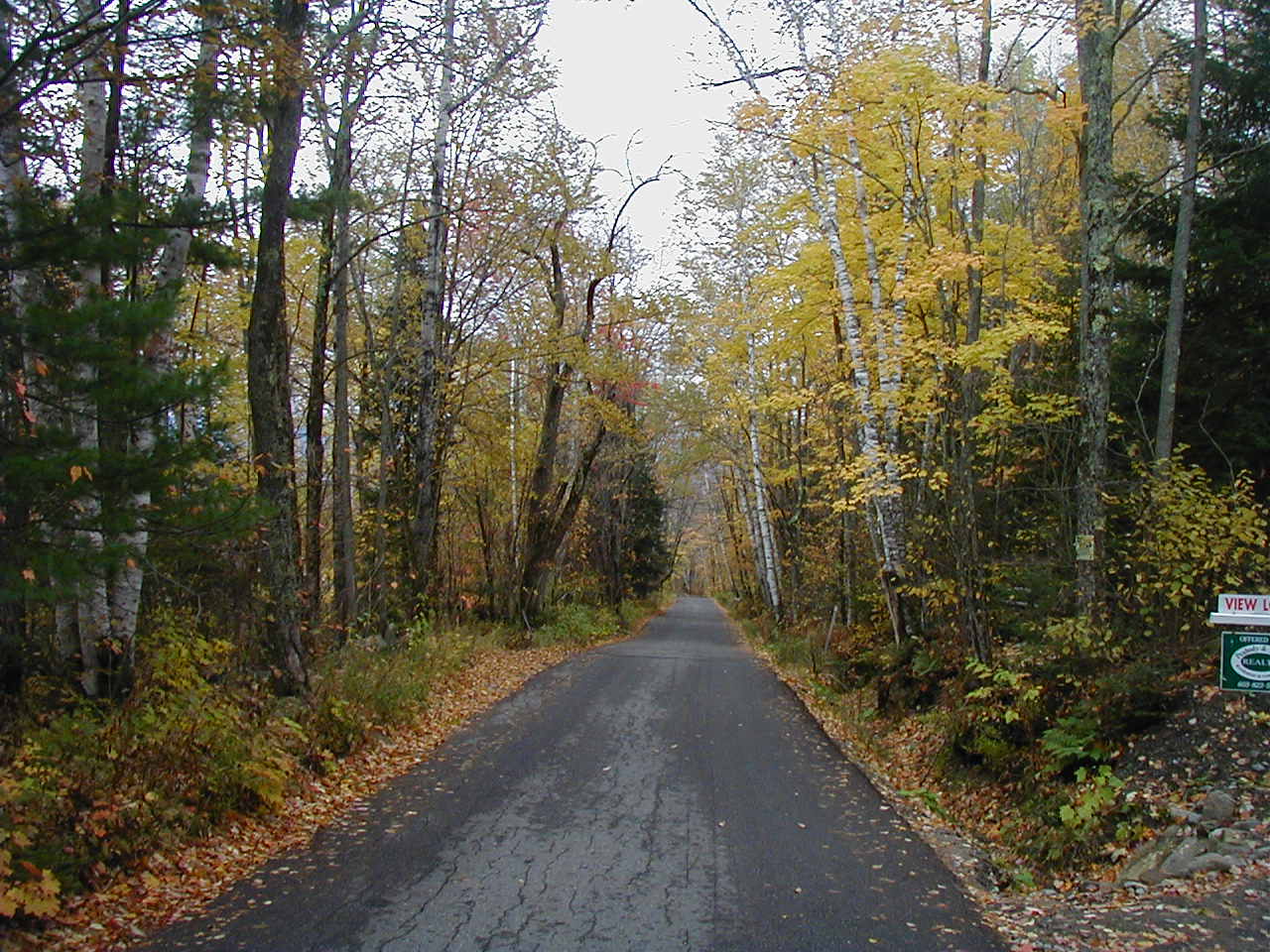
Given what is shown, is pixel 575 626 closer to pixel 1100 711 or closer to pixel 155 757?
pixel 1100 711

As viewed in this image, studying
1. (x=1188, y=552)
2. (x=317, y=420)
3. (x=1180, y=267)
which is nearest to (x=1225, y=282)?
(x=1180, y=267)

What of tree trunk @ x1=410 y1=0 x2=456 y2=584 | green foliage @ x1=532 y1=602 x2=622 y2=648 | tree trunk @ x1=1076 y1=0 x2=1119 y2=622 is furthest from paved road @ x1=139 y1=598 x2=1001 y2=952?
green foliage @ x1=532 y1=602 x2=622 y2=648

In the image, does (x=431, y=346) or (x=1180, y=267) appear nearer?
(x=1180, y=267)

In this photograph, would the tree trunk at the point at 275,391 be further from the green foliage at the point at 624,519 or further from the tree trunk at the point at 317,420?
the green foliage at the point at 624,519

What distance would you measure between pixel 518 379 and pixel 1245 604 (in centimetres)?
1780

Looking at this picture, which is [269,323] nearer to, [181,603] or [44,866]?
[181,603]

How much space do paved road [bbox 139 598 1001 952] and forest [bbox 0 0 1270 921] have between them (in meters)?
1.02

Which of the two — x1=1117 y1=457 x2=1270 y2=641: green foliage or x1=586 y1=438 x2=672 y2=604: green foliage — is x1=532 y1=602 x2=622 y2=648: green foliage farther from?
x1=1117 y1=457 x2=1270 y2=641: green foliage

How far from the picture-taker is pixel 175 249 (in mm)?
7289

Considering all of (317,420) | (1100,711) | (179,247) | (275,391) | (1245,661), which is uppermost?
(179,247)

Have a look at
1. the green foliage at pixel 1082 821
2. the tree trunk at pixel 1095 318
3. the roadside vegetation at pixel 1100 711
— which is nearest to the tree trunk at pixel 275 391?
the roadside vegetation at pixel 1100 711

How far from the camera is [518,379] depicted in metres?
21.6

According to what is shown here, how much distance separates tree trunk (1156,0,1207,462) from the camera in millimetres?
9320

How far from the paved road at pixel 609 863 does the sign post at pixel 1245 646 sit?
2.18 metres
